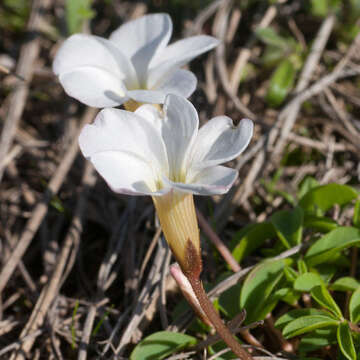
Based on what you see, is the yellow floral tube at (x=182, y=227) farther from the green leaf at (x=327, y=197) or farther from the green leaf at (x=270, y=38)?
the green leaf at (x=270, y=38)

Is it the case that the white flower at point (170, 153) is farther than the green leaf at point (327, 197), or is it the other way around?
the green leaf at point (327, 197)

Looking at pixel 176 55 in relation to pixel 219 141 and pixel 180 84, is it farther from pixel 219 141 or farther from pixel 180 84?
pixel 219 141

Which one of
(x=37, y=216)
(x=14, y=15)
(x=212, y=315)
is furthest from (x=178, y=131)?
(x=14, y=15)

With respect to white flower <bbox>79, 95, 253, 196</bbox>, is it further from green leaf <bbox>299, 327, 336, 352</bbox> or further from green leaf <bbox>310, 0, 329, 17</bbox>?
green leaf <bbox>310, 0, 329, 17</bbox>

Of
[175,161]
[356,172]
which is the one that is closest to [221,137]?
→ [175,161]

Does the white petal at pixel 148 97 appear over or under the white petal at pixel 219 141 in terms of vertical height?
over

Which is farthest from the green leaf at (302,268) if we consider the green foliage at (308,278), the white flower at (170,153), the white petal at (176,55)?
the white petal at (176,55)

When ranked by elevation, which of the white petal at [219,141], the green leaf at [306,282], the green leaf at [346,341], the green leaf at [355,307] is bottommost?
the green leaf at [346,341]
